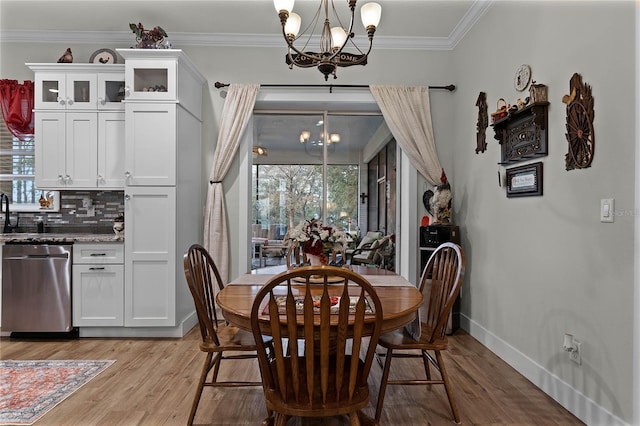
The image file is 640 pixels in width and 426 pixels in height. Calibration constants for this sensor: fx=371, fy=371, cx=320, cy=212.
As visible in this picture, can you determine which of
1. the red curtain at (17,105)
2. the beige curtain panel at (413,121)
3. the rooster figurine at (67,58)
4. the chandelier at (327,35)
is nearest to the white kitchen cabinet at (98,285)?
the red curtain at (17,105)

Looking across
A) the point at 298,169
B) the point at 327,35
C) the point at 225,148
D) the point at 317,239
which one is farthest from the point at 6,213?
the point at 327,35

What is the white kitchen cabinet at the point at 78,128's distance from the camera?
3.59 metres

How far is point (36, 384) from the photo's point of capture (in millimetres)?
2518

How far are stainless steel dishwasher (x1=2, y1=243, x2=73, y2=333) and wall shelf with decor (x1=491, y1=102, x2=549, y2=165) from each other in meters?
3.86

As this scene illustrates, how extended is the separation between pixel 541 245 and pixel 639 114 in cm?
102

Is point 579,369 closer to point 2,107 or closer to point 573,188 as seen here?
point 573,188

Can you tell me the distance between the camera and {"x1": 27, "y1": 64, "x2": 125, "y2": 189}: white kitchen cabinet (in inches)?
141

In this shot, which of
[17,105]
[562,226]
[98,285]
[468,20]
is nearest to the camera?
[562,226]

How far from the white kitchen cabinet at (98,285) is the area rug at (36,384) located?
56cm

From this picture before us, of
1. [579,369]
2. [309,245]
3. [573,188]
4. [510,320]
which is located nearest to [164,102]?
[309,245]

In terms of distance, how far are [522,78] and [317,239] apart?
6.35 ft

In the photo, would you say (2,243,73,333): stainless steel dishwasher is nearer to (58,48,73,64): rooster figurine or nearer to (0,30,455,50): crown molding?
(58,48,73,64): rooster figurine

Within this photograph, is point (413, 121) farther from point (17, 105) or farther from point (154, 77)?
A: point (17, 105)

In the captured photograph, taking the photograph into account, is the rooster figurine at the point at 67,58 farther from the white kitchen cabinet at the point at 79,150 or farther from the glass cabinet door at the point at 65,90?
the white kitchen cabinet at the point at 79,150
